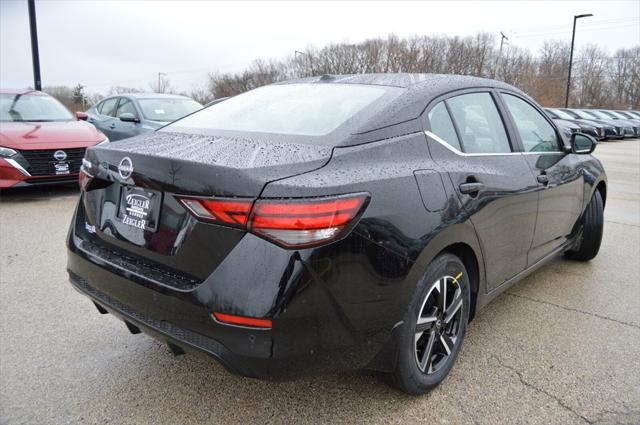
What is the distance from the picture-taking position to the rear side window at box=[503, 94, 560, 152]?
3227 millimetres

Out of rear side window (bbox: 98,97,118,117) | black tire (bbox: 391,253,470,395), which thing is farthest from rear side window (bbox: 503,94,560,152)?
rear side window (bbox: 98,97,118,117)

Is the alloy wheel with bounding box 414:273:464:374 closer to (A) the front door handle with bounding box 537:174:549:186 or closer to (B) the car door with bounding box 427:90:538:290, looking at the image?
(B) the car door with bounding box 427:90:538:290

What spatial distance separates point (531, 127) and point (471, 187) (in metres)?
1.31

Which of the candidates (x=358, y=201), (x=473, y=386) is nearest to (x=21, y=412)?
(x=358, y=201)

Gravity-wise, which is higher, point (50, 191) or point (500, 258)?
point (500, 258)

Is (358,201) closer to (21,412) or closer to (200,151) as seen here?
(200,151)

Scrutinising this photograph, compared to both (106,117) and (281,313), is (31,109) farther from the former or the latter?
(281,313)

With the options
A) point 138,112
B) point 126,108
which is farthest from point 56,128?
point 126,108

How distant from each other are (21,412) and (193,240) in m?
1.28

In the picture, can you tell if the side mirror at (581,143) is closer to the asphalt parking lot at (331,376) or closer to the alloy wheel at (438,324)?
the asphalt parking lot at (331,376)

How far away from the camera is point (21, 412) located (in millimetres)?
2236

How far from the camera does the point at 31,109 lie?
772 cm

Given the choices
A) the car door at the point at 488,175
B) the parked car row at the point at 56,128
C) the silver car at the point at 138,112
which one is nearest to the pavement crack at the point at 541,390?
the car door at the point at 488,175

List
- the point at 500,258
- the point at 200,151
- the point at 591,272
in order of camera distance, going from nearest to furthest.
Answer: the point at 200,151
the point at 500,258
the point at 591,272
